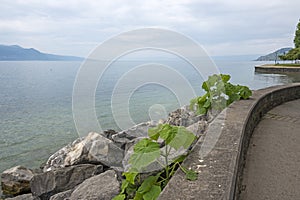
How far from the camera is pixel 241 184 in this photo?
252cm

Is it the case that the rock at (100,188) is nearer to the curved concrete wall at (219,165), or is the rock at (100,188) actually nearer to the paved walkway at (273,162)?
the curved concrete wall at (219,165)

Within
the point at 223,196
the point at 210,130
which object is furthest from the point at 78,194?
the point at 223,196

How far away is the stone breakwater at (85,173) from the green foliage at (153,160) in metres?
0.74

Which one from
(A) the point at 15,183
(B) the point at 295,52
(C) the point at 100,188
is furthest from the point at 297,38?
(C) the point at 100,188

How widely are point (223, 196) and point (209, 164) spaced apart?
0.51 m

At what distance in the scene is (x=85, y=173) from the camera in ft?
14.5

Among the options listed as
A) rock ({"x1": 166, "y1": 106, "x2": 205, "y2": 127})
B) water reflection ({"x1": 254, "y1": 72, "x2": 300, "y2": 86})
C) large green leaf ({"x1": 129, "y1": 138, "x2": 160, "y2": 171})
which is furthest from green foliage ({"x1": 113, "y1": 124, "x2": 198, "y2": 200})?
water reflection ({"x1": 254, "y1": 72, "x2": 300, "y2": 86})

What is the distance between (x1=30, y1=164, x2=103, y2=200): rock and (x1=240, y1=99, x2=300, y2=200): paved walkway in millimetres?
2603

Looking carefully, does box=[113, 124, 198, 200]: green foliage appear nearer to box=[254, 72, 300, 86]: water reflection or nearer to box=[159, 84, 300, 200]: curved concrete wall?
box=[159, 84, 300, 200]: curved concrete wall

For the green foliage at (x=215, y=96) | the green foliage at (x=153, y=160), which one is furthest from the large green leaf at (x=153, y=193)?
the green foliage at (x=215, y=96)

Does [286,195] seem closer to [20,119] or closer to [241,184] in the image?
[241,184]

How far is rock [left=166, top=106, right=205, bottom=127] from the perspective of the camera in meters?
5.23

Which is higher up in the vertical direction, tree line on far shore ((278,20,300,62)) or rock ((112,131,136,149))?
tree line on far shore ((278,20,300,62))

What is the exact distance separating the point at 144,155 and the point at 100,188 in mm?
1235
